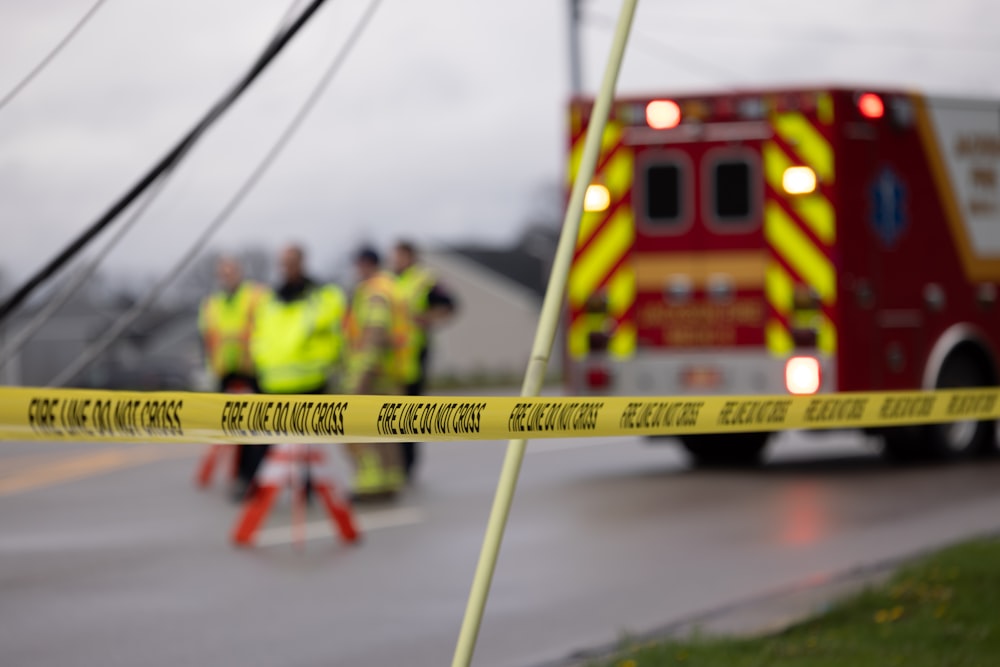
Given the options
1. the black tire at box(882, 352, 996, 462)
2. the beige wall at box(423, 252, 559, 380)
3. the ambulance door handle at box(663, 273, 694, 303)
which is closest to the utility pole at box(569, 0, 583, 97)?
the black tire at box(882, 352, 996, 462)

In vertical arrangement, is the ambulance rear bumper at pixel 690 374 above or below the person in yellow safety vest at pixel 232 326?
below

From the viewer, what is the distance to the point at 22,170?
517 cm

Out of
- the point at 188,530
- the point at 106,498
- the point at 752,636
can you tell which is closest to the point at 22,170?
the point at 752,636

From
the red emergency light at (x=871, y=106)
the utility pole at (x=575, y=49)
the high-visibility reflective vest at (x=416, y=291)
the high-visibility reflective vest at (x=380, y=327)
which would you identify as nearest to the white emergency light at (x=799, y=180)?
the red emergency light at (x=871, y=106)

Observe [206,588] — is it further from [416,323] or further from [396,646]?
[416,323]

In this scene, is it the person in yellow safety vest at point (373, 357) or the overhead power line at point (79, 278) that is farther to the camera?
the person in yellow safety vest at point (373, 357)

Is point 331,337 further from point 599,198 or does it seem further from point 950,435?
point 950,435

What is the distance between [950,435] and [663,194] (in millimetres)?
3403

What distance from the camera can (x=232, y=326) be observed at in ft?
43.9

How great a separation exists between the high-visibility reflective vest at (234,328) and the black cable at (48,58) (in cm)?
812

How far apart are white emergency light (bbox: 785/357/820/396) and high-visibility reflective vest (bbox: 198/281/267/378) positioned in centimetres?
410

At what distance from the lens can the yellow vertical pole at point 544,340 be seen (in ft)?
15.0

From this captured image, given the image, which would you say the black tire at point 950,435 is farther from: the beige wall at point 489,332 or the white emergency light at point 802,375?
the beige wall at point 489,332

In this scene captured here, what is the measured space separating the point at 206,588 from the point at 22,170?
11.9 ft
